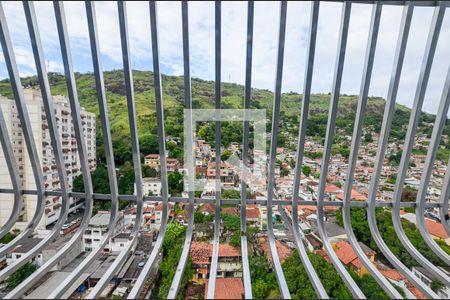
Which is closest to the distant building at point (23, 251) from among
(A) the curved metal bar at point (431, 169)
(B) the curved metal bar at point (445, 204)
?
(A) the curved metal bar at point (431, 169)

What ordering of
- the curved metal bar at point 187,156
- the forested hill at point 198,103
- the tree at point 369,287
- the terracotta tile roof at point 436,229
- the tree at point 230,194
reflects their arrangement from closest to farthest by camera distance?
the tree at point 369,287, the curved metal bar at point 187,156, the forested hill at point 198,103, the terracotta tile roof at point 436,229, the tree at point 230,194

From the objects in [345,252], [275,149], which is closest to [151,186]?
[275,149]

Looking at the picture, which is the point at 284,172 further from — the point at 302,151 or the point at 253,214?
the point at 253,214

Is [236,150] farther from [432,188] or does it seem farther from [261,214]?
[432,188]

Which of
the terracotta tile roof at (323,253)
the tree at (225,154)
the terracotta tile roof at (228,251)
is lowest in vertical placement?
the terracotta tile roof at (228,251)

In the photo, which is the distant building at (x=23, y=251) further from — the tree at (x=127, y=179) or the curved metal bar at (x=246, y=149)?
the curved metal bar at (x=246, y=149)

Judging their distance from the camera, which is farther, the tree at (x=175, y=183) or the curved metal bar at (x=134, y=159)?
the tree at (x=175, y=183)

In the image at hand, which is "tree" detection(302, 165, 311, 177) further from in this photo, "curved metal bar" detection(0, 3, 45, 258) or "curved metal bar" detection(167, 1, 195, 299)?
"curved metal bar" detection(0, 3, 45, 258)

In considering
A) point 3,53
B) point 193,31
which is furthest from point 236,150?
point 3,53
